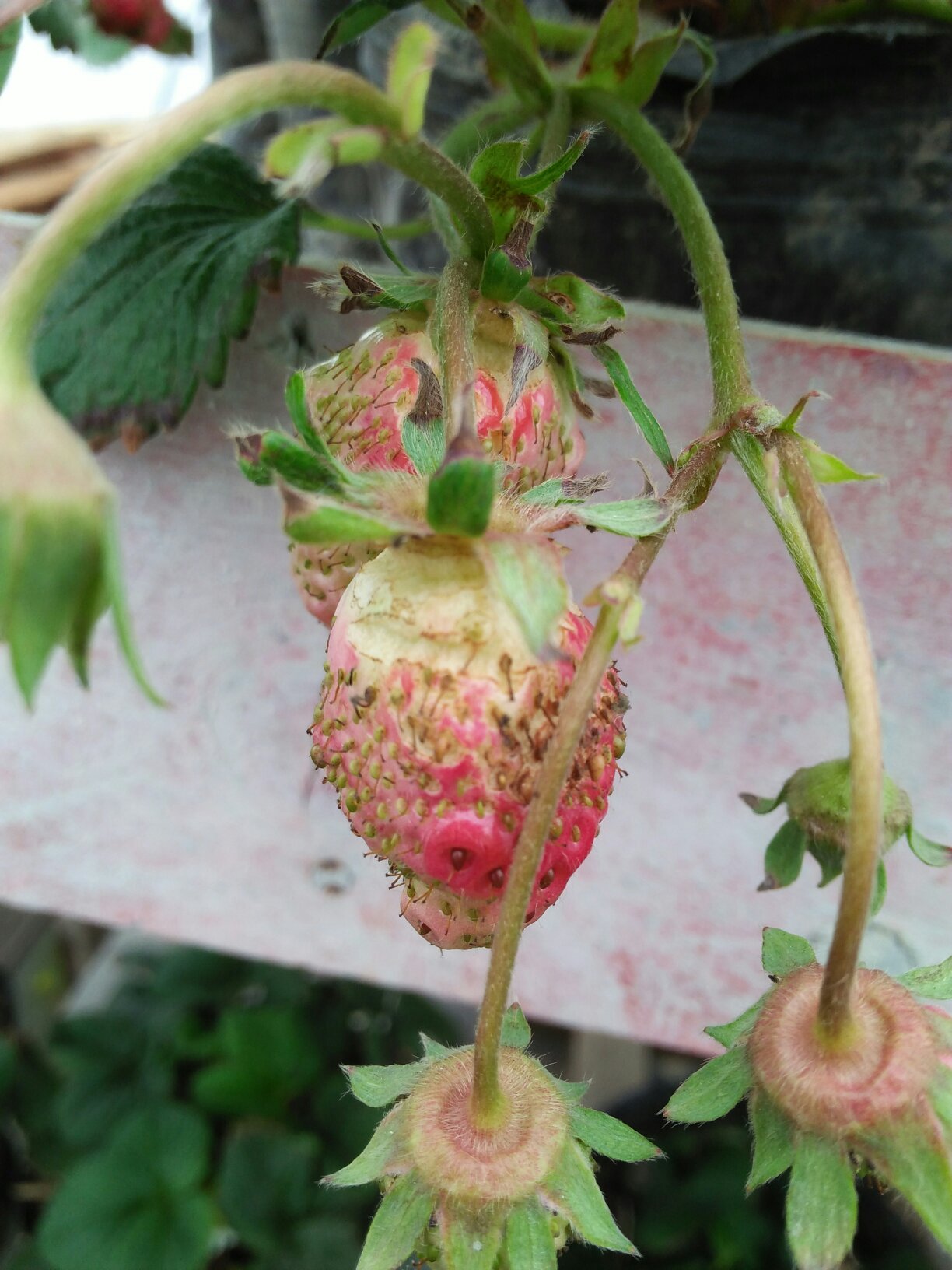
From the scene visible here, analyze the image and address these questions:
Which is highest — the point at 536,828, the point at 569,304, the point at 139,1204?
the point at 569,304

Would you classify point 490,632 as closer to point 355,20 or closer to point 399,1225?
point 399,1225

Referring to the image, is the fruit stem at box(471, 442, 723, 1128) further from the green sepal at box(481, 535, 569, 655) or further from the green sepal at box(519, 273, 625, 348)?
the green sepal at box(519, 273, 625, 348)

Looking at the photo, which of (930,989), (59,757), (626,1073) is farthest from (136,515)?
(626,1073)

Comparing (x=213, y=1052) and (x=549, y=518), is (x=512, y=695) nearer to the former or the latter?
(x=549, y=518)

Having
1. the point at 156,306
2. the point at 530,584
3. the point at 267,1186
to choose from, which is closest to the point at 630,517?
the point at 530,584

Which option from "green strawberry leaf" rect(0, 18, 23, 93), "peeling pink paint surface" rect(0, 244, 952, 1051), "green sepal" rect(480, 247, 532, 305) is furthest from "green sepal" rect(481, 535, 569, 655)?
"green strawberry leaf" rect(0, 18, 23, 93)


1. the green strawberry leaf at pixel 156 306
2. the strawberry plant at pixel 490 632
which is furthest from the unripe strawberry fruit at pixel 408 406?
the green strawberry leaf at pixel 156 306
